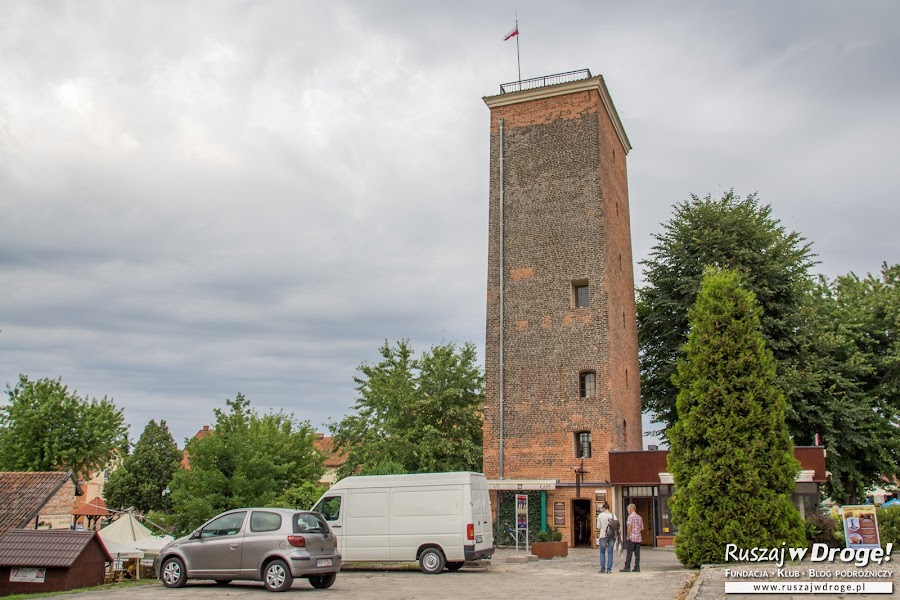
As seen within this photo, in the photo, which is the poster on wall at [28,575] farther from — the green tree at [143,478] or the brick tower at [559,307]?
the green tree at [143,478]

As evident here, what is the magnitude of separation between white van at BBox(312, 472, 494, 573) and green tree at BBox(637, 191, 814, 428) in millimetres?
17229

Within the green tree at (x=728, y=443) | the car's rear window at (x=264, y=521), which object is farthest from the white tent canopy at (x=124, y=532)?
the green tree at (x=728, y=443)

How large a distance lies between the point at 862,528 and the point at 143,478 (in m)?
52.1

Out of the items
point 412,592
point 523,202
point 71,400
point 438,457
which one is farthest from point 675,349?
point 71,400

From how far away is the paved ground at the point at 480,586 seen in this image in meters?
12.4

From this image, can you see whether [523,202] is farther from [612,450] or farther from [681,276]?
[612,450]

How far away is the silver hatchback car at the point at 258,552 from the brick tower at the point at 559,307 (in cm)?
1546

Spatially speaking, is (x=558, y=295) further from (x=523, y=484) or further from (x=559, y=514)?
(x=559, y=514)

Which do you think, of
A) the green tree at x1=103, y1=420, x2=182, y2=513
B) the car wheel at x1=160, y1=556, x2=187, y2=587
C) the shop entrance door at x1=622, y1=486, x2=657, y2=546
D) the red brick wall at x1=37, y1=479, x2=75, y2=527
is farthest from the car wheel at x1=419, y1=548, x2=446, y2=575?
the green tree at x1=103, y1=420, x2=182, y2=513

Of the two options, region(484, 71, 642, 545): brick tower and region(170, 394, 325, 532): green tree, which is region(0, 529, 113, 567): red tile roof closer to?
region(170, 394, 325, 532): green tree

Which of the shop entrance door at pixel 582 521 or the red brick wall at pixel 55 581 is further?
the shop entrance door at pixel 582 521

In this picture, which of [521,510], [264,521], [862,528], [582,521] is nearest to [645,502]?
[582,521]

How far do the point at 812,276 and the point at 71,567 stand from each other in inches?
1221

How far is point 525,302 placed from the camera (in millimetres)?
31906
